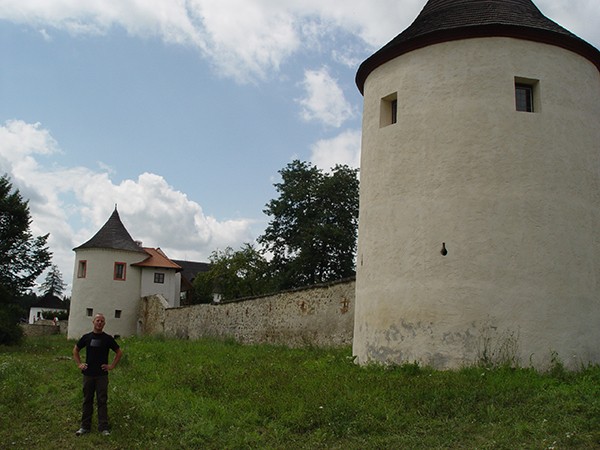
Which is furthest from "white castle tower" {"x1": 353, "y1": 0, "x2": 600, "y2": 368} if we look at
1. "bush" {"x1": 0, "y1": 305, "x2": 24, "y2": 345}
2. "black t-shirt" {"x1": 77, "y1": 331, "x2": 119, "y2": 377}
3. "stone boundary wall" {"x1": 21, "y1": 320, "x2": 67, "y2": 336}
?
"stone boundary wall" {"x1": 21, "y1": 320, "x2": 67, "y2": 336}

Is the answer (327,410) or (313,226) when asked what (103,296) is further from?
(327,410)

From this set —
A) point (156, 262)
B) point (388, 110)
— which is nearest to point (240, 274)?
point (156, 262)

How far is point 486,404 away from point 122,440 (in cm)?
466

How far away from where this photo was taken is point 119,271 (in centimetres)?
3600

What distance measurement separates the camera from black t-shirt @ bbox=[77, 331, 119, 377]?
26.2 ft

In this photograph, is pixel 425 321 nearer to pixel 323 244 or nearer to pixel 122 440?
pixel 122 440

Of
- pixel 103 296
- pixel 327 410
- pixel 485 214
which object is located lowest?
pixel 327 410

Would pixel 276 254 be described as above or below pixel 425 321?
above

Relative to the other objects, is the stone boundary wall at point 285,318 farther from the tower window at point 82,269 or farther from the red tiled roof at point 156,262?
the tower window at point 82,269

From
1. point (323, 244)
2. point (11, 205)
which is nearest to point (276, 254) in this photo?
point (323, 244)

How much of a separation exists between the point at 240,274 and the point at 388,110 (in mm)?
30418

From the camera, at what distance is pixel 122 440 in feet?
24.2

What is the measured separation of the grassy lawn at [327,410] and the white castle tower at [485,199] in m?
0.76

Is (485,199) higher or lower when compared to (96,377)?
higher
